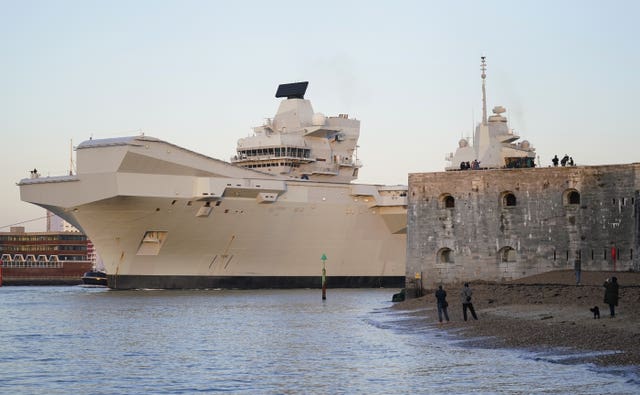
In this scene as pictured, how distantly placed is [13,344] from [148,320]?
8.56 meters

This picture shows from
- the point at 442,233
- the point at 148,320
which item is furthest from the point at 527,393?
the point at 442,233

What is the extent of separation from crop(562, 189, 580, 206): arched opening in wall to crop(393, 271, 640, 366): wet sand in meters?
2.79

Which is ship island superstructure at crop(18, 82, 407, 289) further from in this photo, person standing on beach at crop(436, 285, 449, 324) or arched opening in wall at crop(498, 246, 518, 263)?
person standing on beach at crop(436, 285, 449, 324)

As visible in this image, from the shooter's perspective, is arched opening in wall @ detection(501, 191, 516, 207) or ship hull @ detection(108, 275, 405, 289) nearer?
arched opening in wall @ detection(501, 191, 516, 207)

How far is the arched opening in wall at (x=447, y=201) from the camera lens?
1720 inches

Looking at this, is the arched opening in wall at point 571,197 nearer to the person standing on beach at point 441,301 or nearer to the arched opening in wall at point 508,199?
the arched opening in wall at point 508,199

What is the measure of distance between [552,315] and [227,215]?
3123 centimetres

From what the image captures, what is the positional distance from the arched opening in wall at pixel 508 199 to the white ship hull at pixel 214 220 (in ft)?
62.4

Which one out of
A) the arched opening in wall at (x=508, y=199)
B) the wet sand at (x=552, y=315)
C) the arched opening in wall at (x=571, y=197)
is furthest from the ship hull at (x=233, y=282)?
the arched opening in wall at (x=571, y=197)

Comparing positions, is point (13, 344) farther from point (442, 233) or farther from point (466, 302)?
point (442, 233)

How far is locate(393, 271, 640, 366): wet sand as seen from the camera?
2333 centimetres

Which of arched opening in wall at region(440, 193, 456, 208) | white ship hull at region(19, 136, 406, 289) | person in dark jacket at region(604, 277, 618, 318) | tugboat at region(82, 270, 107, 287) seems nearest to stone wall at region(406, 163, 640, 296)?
arched opening in wall at region(440, 193, 456, 208)

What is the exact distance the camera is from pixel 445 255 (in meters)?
43.8

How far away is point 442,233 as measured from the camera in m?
43.6
